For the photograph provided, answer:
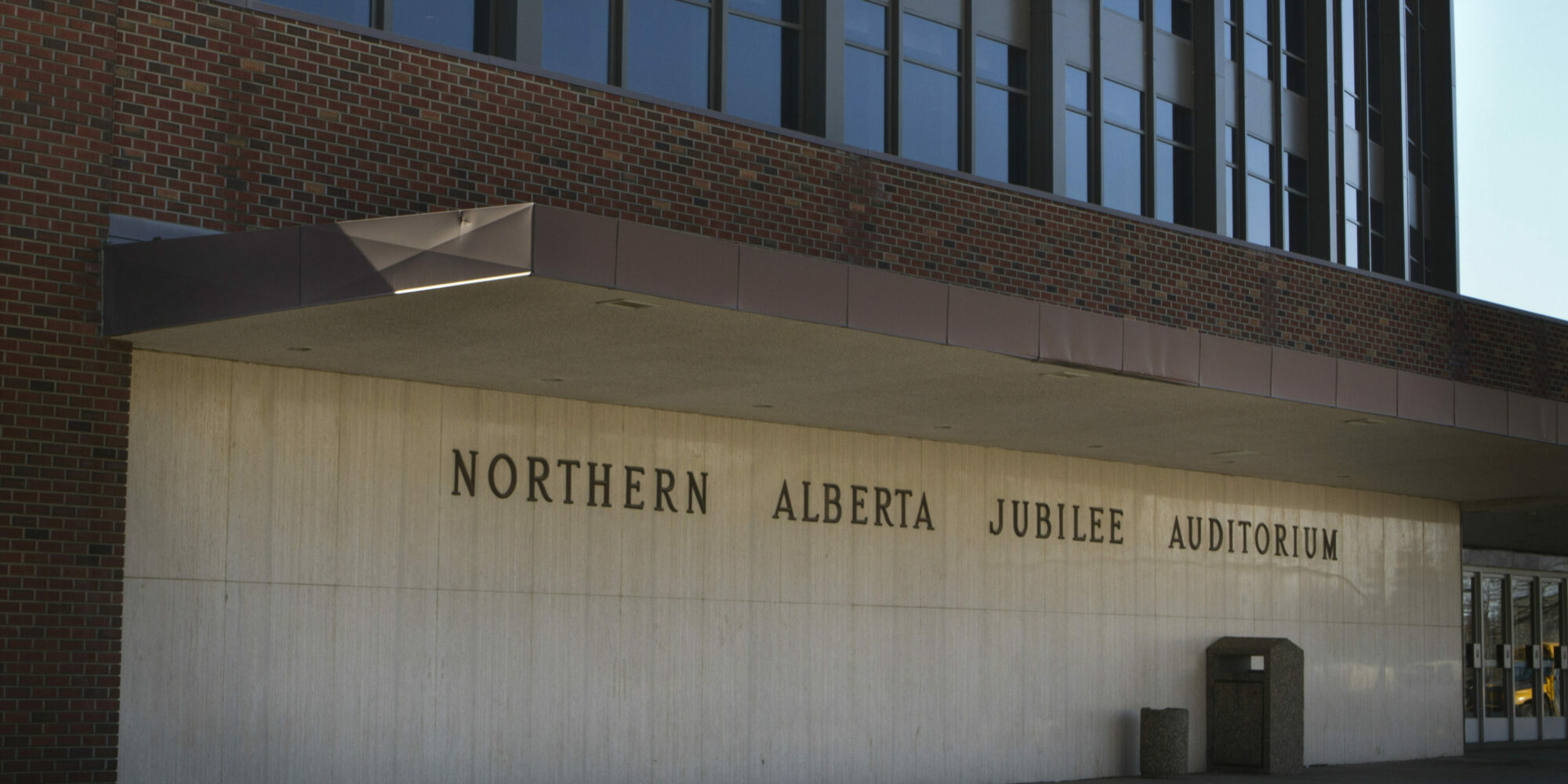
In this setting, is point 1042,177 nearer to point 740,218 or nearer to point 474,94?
point 740,218

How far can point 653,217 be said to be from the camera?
13359 mm

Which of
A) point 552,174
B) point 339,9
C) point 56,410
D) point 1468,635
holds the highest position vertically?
point 339,9

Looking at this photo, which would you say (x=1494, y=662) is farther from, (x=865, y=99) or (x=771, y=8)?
(x=771, y=8)

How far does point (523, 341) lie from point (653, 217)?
2.16 meters

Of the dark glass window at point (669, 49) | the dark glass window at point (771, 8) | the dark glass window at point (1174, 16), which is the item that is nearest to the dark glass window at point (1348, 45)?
the dark glass window at point (1174, 16)

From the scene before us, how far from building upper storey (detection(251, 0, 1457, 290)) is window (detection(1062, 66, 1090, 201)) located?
0.03 meters

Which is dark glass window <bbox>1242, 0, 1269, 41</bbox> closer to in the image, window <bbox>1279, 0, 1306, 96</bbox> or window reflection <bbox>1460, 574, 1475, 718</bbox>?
window <bbox>1279, 0, 1306, 96</bbox>

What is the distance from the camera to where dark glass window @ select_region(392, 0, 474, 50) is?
1324cm

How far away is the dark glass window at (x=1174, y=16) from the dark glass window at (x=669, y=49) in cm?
731

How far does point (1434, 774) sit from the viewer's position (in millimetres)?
20281

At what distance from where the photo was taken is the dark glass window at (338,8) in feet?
41.4

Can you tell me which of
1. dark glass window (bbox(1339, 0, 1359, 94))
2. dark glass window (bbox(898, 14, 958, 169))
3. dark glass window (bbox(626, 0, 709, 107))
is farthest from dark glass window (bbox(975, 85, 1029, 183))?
dark glass window (bbox(1339, 0, 1359, 94))

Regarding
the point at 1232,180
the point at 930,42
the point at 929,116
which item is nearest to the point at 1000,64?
the point at 930,42

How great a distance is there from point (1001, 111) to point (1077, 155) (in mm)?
1219
